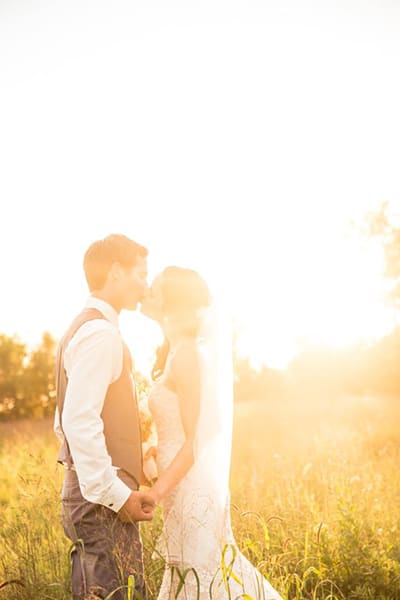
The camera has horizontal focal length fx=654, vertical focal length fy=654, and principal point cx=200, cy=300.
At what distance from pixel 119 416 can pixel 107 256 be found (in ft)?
2.75

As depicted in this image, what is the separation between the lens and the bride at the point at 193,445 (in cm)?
373

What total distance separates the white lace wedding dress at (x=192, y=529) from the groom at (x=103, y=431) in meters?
0.49

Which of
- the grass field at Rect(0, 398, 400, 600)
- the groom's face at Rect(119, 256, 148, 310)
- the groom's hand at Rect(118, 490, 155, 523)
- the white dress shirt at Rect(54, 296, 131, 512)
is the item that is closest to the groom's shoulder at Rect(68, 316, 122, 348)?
the white dress shirt at Rect(54, 296, 131, 512)

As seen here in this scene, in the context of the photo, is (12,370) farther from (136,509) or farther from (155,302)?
(136,509)

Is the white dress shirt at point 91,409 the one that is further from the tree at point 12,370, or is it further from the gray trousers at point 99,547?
the tree at point 12,370

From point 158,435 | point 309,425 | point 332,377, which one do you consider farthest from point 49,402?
point 158,435

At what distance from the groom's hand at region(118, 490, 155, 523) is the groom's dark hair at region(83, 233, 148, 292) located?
109cm

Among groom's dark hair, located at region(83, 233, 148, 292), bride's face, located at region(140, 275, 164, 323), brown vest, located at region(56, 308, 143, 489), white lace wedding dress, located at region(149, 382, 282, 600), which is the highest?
groom's dark hair, located at region(83, 233, 148, 292)

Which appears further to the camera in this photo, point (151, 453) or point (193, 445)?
point (151, 453)

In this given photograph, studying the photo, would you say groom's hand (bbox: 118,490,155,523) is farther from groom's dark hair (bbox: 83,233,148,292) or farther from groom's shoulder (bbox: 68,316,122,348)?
groom's dark hair (bbox: 83,233,148,292)

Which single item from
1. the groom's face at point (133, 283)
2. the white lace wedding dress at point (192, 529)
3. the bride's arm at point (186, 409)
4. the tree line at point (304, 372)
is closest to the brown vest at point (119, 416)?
the groom's face at point (133, 283)

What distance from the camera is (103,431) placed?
3.26 metres

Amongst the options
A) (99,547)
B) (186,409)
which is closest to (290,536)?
(186,409)

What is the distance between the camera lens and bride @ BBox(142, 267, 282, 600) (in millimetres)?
3729
